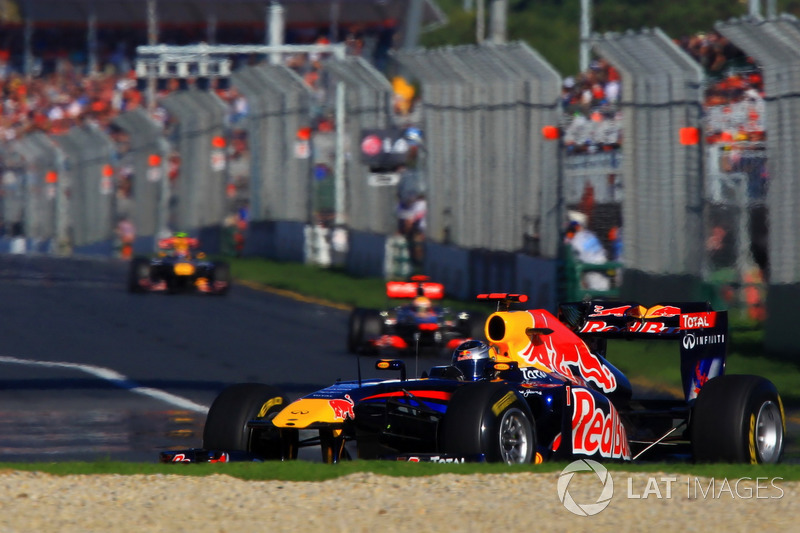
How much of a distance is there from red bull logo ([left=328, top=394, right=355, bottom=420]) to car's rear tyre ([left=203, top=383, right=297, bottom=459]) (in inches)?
13.3

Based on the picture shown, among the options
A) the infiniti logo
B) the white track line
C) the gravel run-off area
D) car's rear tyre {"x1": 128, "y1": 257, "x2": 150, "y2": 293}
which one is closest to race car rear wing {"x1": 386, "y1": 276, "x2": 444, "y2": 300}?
the white track line

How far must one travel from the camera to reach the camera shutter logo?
6.93 meters

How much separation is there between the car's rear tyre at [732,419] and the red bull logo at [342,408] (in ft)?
6.35

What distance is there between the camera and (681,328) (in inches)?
364

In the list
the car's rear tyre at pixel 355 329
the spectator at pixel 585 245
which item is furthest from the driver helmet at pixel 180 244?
the car's rear tyre at pixel 355 329

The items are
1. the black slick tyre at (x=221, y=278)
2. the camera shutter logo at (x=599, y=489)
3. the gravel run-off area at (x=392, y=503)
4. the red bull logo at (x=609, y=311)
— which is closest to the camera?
the gravel run-off area at (x=392, y=503)

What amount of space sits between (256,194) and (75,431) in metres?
23.3

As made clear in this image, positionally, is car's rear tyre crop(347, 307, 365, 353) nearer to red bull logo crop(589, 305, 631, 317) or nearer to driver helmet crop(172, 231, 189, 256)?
red bull logo crop(589, 305, 631, 317)

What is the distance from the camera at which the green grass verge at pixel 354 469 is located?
7.62 meters

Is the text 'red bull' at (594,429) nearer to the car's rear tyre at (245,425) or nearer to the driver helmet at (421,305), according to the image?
the car's rear tyre at (245,425)

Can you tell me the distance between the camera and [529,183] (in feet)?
69.4

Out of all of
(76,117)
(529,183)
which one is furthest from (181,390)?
(76,117)

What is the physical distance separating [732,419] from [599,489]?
140cm

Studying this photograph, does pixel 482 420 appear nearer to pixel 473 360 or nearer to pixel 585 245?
pixel 473 360
